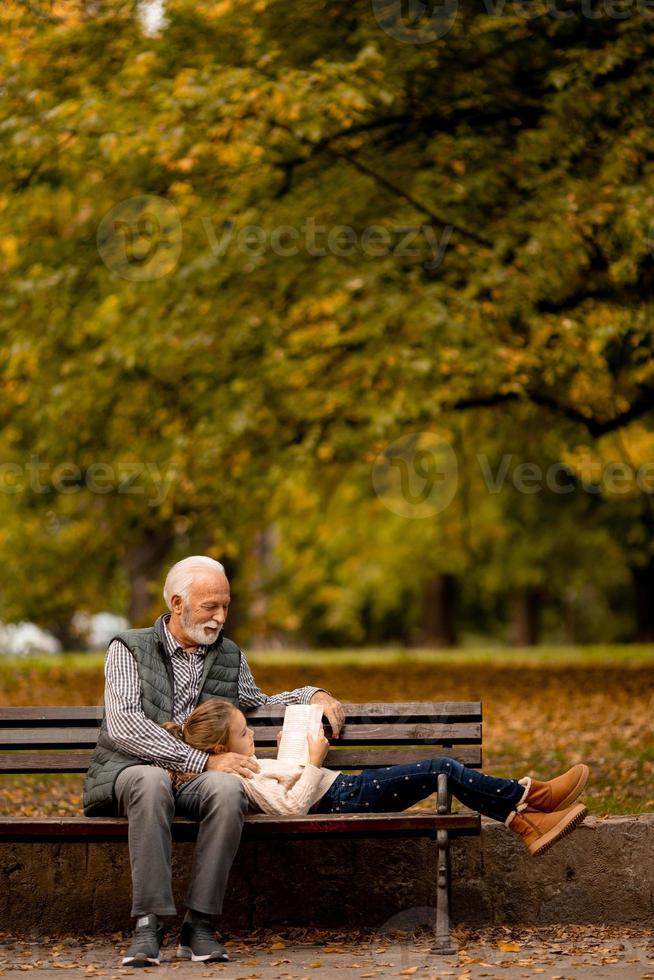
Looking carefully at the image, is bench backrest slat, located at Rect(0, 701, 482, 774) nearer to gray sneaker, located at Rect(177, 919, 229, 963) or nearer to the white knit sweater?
the white knit sweater

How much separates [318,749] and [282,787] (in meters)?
0.21

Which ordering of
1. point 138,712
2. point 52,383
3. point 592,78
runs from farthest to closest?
point 52,383
point 592,78
point 138,712

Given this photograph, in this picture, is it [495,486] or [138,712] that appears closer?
[138,712]

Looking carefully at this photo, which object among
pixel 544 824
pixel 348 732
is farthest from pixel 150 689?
pixel 544 824

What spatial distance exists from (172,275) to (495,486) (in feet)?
31.9

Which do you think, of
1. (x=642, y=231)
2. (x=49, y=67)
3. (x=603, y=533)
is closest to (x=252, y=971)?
(x=642, y=231)

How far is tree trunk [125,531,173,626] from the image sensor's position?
2427 cm

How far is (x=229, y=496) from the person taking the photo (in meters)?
13.4

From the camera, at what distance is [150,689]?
17.2ft

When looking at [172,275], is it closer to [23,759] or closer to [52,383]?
[52,383]

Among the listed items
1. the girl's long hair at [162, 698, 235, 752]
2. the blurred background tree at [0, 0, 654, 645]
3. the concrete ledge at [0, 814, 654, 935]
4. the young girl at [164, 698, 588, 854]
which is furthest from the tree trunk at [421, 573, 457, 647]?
the girl's long hair at [162, 698, 235, 752]

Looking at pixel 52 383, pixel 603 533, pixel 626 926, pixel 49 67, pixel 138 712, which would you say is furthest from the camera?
pixel 603 533

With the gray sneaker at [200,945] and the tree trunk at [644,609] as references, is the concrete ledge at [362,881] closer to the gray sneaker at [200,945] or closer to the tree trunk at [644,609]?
the gray sneaker at [200,945]

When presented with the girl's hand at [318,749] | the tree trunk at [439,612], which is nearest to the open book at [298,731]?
the girl's hand at [318,749]
